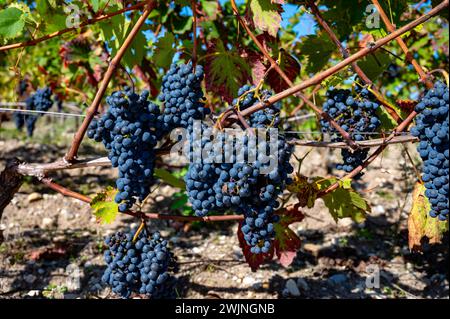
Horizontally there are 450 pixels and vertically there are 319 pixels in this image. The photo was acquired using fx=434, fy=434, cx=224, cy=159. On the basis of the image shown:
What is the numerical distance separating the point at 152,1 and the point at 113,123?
18.0 inches

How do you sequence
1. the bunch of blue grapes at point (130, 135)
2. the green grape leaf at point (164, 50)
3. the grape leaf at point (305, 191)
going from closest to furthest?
the bunch of blue grapes at point (130, 135) < the grape leaf at point (305, 191) < the green grape leaf at point (164, 50)

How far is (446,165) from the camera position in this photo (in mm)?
1325

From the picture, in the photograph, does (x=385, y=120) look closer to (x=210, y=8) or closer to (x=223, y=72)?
(x=223, y=72)

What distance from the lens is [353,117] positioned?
5.62 feet

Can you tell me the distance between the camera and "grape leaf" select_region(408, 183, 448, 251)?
5.68ft

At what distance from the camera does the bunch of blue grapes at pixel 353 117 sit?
171 cm

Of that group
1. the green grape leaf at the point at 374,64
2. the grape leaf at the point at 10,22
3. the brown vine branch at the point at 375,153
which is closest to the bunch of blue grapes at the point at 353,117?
the brown vine branch at the point at 375,153

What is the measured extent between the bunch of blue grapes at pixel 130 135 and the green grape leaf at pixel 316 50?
3.06ft

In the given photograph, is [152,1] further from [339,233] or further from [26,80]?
[26,80]

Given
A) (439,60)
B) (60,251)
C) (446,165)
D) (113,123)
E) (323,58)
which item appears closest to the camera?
(446,165)

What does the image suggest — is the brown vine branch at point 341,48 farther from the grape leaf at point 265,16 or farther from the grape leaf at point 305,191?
the grape leaf at point 305,191

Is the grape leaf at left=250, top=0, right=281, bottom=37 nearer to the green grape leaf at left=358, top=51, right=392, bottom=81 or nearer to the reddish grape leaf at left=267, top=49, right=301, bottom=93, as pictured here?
the reddish grape leaf at left=267, top=49, right=301, bottom=93

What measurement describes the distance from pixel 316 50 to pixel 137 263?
131 cm
